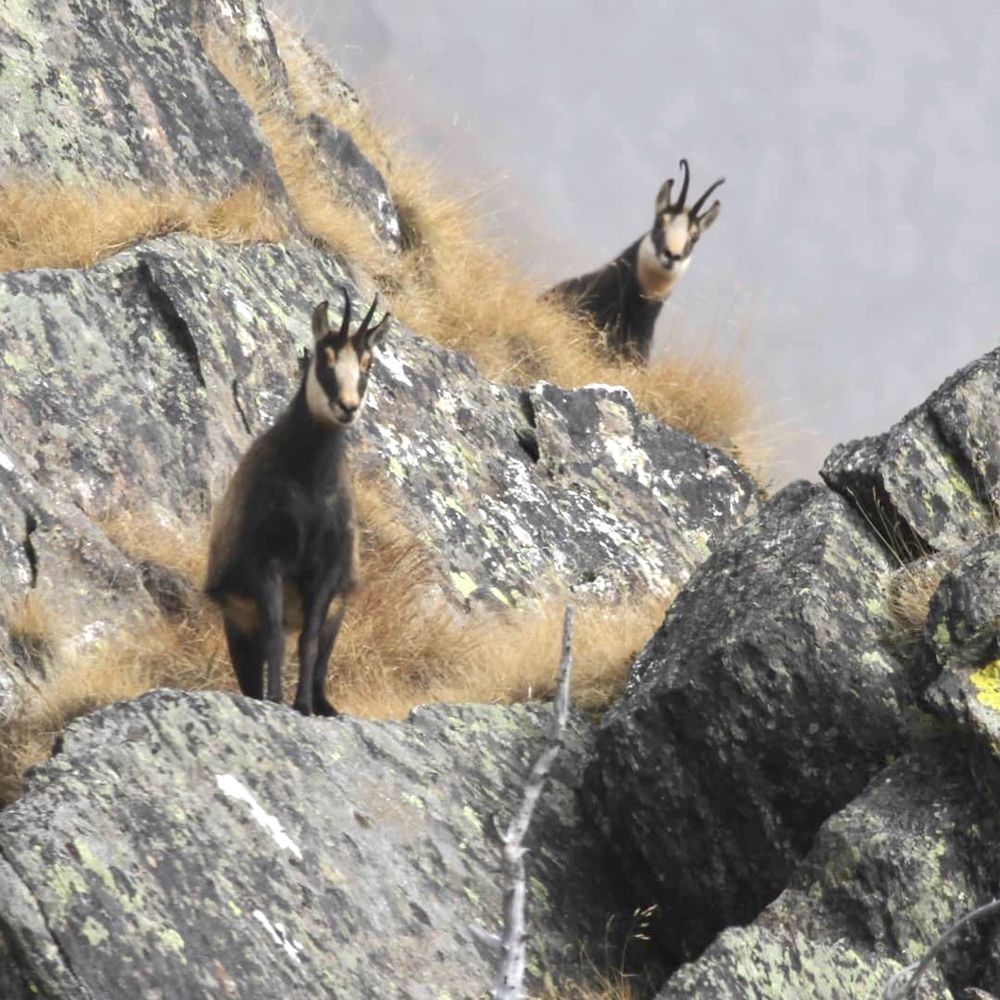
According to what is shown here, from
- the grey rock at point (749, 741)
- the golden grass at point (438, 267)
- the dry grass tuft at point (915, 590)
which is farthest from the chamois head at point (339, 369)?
the golden grass at point (438, 267)

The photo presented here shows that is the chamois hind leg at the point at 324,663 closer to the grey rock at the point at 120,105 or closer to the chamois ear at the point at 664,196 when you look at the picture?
the grey rock at the point at 120,105

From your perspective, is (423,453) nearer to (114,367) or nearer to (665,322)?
(114,367)

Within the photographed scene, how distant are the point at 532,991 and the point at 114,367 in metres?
4.95

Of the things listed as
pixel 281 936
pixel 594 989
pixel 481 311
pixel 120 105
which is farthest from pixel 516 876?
pixel 481 311

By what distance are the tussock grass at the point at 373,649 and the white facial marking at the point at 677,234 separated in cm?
612

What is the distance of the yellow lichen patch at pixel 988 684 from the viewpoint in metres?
6.27

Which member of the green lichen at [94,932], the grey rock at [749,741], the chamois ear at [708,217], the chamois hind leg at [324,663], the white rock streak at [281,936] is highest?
the chamois ear at [708,217]

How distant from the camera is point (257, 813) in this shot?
6.33m

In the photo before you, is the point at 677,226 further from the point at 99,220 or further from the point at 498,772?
the point at 498,772

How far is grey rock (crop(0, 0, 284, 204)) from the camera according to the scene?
12.0m

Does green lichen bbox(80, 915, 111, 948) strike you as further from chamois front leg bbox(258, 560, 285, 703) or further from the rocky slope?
chamois front leg bbox(258, 560, 285, 703)

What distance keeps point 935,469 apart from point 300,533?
259 centimetres

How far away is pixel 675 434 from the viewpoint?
13406mm

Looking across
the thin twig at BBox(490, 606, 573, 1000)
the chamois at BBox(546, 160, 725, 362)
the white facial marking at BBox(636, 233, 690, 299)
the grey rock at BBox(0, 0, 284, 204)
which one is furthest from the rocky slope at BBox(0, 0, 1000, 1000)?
the white facial marking at BBox(636, 233, 690, 299)
